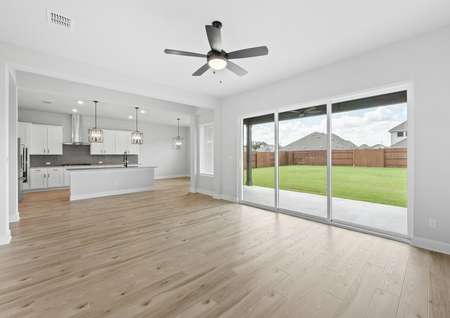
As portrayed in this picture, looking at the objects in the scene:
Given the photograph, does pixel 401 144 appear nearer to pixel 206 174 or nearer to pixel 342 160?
pixel 342 160

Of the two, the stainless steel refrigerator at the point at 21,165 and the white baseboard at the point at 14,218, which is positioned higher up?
the stainless steel refrigerator at the point at 21,165

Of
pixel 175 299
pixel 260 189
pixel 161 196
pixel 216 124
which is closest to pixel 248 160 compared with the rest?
pixel 260 189

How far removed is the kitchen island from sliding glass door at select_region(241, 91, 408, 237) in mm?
4188

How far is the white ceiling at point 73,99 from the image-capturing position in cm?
427

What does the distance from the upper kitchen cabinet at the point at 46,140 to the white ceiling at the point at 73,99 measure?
28.0 inches

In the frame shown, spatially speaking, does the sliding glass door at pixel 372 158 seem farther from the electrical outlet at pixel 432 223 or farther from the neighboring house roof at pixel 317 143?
the electrical outlet at pixel 432 223

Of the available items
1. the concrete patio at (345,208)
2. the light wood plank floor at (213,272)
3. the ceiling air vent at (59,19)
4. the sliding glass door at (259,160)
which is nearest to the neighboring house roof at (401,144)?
the concrete patio at (345,208)

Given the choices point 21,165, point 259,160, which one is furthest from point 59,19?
point 21,165

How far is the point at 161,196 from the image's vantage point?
637 cm

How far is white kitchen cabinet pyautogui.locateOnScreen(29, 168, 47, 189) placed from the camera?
6.93m

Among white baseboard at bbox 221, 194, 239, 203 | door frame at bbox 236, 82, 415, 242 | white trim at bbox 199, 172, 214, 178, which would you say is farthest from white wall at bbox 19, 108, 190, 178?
door frame at bbox 236, 82, 415, 242

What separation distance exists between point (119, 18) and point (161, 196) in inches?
194

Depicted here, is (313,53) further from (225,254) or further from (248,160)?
(225,254)

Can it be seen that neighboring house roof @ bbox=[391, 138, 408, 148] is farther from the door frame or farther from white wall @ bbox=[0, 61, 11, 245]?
white wall @ bbox=[0, 61, 11, 245]
